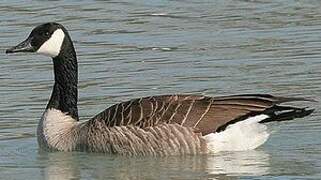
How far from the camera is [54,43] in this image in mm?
12867

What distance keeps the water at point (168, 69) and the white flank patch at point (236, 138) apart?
86 mm

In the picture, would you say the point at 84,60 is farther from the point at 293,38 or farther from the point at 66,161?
the point at 66,161

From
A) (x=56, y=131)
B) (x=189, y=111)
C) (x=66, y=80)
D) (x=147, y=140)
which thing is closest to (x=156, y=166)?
(x=147, y=140)

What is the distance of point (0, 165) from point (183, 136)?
5.51 ft

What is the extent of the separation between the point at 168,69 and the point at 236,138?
363 centimetres

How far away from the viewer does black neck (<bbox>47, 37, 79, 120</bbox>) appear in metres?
12.9

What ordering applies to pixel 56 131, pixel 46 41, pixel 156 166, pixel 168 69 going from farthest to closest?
pixel 168 69 < pixel 46 41 < pixel 56 131 < pixel 156 166

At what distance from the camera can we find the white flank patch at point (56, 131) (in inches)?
490

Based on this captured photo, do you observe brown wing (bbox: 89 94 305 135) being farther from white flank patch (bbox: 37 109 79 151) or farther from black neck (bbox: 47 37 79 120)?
black neck (bbox: 47 37 79 120)

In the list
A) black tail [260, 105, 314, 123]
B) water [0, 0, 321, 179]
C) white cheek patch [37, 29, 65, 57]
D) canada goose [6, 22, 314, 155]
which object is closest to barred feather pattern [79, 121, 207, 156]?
canada goose [6, 22, 314, 155]

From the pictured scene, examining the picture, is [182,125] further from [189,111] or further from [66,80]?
[66,80]

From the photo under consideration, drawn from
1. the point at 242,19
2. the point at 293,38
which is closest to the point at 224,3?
the point at 242,19

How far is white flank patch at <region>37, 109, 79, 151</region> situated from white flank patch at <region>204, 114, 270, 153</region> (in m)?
1.42

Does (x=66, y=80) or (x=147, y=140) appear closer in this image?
(x=147, y=140)
